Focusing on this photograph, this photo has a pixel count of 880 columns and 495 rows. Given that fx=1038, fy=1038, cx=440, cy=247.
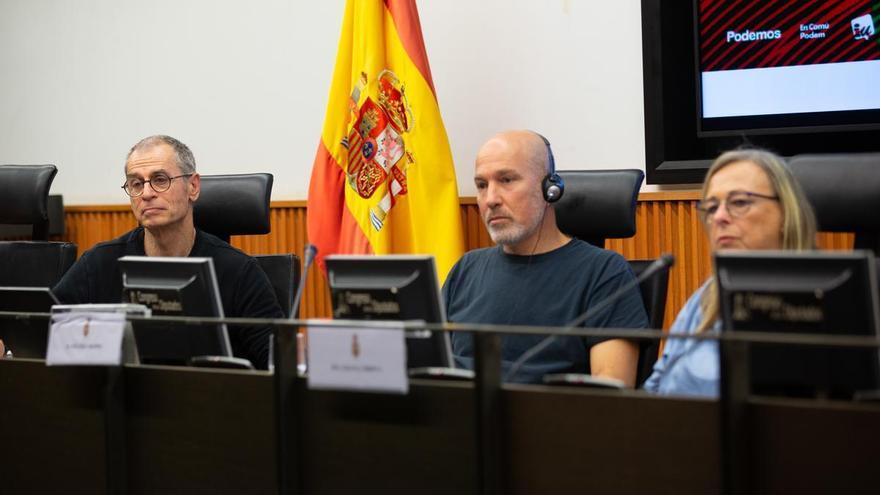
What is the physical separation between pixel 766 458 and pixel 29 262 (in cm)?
262

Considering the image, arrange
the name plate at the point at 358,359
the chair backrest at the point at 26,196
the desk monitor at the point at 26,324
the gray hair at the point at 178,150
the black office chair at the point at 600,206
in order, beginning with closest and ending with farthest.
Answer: the name plate at the point at 358,359, the desk monitor at the point at 26,324, the black office chair at the point at 600,206, the gray hair at the point at 178,150, the chair backrest at the point at 26,196

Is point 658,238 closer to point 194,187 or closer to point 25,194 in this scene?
point 194,187

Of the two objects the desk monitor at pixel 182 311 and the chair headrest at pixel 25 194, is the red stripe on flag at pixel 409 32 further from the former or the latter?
the desk monitor at pixel 182 311

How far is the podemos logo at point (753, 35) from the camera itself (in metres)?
3.41

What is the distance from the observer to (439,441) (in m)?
1.41

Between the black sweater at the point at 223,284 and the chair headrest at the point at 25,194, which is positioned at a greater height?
the chair headrest at the point at 25,194

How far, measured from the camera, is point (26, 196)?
3213mm

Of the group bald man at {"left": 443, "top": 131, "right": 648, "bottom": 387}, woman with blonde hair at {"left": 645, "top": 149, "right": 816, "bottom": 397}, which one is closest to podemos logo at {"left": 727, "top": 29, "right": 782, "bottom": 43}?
bald man at {"left": 443, "top": 131, "right": 648, "bottom": 387}

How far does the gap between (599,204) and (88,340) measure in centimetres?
128

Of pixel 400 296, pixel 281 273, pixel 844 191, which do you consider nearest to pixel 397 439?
pixel 400 296

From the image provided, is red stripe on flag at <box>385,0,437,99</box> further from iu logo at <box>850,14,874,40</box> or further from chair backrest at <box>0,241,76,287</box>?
iu logo at <box>850,14,874,40</box>

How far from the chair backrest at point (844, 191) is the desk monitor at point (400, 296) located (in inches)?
34.8

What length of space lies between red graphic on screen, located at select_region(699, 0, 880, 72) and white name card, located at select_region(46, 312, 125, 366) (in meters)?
2.46

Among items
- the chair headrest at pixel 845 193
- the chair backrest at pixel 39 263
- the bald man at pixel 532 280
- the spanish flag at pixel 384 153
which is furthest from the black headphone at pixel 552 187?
the chair backrest at pixel 39 263
